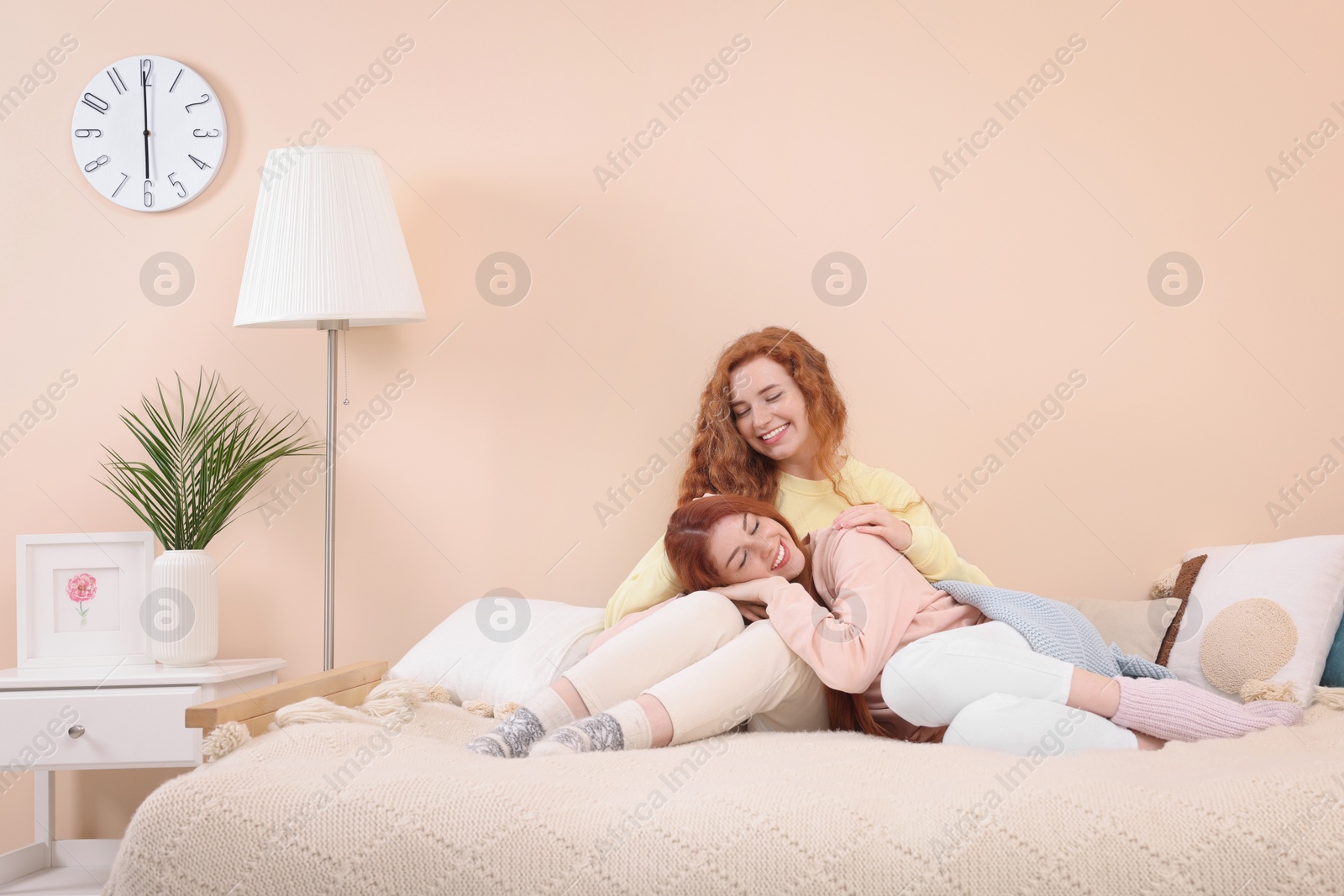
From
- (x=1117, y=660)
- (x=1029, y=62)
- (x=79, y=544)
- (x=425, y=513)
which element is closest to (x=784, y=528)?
(x=1117, y=660)

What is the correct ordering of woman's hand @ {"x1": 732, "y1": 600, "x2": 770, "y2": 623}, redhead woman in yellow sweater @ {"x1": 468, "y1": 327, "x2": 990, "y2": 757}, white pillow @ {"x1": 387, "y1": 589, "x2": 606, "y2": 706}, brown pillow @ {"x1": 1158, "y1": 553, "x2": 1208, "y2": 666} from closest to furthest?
redhead woman in yellow sweater @ {"x1": 468, "y1": 327, "x2": 990, "y2": 757} < woman's hand @ {"x1": 732, "y1": 600, "x2": 770, "y2": 623} < white pillow @ {"x1": 387, "y1": 589, "x2": 606, "y2": 706} < brown pillow @ {"x1": 1158, "y1": 553, "x2": 1208, "y2": 666}

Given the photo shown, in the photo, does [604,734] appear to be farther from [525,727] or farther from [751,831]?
[751,831]

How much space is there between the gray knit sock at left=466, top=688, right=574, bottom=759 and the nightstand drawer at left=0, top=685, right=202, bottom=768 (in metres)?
0.81

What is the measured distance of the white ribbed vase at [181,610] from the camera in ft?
6.45

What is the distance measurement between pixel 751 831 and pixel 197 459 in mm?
1586

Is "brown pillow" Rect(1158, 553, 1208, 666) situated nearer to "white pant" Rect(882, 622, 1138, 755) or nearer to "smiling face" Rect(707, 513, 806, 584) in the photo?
"white pant" Rect(882, 622, 1138, 755)

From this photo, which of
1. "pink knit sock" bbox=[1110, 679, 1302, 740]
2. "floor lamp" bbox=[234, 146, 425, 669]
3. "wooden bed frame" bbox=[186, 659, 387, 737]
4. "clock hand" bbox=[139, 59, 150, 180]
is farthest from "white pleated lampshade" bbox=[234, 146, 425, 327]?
"pink knit sock" bbox=[1110, 679, 1302, 740]

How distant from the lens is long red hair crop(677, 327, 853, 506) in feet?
6.46

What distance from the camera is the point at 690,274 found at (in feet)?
7.22

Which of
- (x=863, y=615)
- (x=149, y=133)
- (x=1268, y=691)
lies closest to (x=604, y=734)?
(x=863, y=615)

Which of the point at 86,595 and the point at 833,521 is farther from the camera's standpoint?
the point at 86,595

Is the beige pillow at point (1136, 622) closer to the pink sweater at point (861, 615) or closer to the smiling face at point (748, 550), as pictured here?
the pink sweater at point (861, 615)

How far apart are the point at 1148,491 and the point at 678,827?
61.7 inches

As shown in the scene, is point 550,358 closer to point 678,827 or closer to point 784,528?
point 784,528
